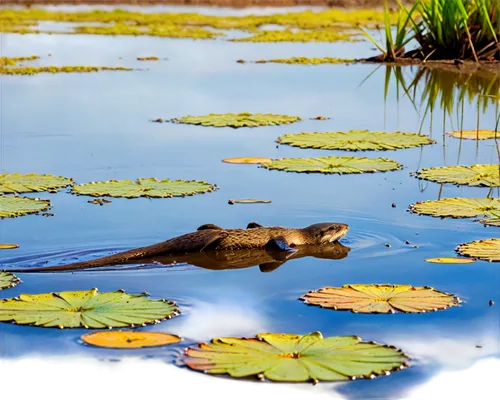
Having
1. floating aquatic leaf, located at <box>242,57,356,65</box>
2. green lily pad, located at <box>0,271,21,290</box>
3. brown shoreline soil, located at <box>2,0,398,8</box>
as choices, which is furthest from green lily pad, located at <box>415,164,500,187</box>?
brown shoreline soil, located at <box>2,0,398,8</box>

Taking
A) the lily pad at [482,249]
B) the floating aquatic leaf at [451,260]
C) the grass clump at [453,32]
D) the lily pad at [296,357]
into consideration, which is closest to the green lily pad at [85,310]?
the lily pad at [296,357]

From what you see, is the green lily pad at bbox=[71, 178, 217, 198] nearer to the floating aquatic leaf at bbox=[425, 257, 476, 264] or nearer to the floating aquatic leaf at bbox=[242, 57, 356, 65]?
the floating aquatic leaf at bbox=[425, 257, 476, 264]

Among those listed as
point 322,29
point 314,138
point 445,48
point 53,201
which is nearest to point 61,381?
point 53,201

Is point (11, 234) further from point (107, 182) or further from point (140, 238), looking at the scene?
point (107, 182)

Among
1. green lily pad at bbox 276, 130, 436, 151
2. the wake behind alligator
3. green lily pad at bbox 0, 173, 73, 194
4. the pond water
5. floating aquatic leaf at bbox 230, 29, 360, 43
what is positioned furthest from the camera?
floating aquatic leaf at bbox 230, 29, 360, 43

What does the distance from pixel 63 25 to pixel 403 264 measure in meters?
21.2

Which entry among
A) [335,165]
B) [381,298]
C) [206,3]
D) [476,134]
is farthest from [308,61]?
[206,3]

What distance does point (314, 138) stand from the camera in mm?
8875

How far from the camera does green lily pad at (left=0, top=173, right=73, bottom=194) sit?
6.90 metres

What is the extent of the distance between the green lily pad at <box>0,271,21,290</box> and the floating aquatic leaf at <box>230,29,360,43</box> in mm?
16013

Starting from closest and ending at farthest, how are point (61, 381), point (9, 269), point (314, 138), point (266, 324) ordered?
1. point (61, 381)
2. point (266, 324)
3. point (9, 269)
4. point (314, 138)

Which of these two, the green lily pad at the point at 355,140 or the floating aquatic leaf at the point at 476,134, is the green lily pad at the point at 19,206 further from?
the floating aquatic leaf at the point at 476,134

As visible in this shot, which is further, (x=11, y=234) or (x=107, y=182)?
(x=107, y=182)

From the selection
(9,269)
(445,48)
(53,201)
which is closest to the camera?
(9,269)
